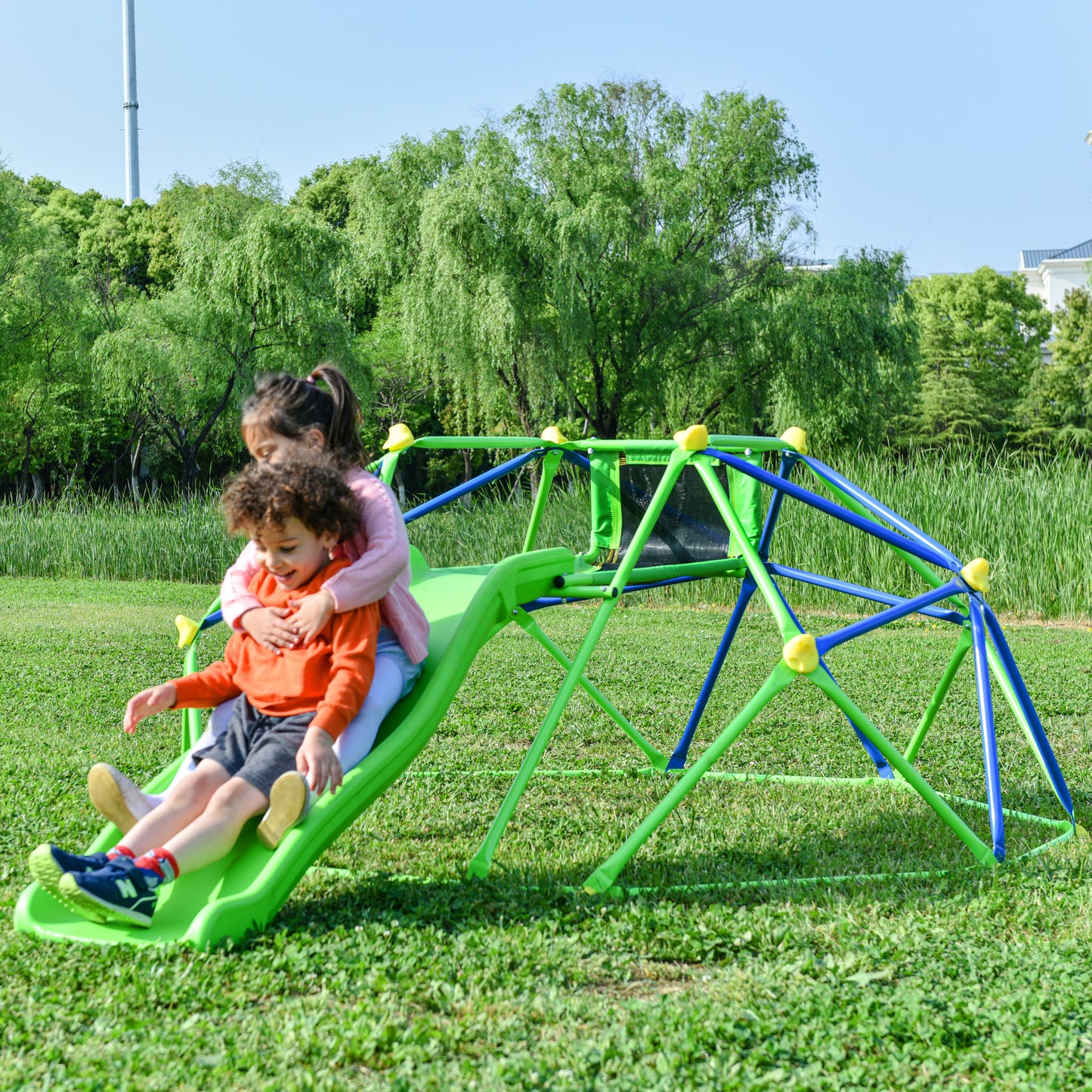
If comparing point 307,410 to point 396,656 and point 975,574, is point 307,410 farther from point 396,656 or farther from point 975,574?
point 975,574

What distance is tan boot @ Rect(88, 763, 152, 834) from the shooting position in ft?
9.13

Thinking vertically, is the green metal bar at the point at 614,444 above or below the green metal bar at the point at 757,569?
above

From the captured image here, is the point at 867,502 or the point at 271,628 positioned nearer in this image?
the point at 271,628

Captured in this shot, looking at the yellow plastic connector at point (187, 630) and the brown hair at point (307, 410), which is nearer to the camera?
the brown hair at point (307, 410)

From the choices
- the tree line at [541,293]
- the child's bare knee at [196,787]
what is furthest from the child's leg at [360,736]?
the tree line at [541,293]

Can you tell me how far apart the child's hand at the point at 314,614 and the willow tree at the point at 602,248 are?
17.0 metres

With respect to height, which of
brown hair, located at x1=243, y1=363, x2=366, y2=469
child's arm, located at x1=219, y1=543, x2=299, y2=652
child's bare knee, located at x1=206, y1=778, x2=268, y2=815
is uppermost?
brown hair, located at x1=243, y1=363, x2=366, y2=469

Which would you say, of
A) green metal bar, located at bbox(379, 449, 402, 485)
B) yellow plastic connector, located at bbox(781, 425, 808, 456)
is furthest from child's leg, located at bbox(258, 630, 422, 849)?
yellow plastic connector, located at bbox(781, 425, 808, 456)

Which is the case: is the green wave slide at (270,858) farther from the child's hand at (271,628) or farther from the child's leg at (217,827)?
the child's hand at (271,628)

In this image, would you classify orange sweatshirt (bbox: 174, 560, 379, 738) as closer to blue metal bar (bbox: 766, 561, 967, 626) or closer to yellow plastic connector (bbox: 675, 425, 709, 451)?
yellow plastic connector (bbox: 675, 425, 709, 451)

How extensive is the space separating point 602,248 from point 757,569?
1868cm

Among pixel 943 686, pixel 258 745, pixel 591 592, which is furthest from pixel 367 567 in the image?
pixel 943 686

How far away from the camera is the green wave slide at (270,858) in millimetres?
2650

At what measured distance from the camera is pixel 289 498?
291cm
